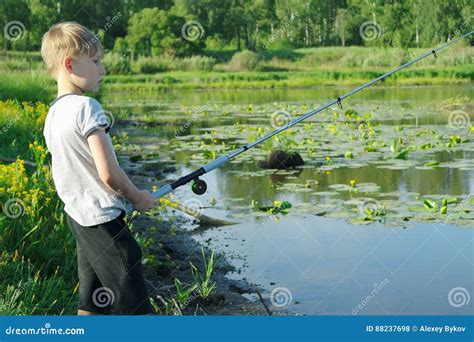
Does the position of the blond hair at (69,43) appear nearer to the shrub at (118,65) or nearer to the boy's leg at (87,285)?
the boy's leg at (87,285)

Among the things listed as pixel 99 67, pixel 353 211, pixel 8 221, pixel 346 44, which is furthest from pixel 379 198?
pixel 346 44

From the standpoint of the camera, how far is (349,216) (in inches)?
213

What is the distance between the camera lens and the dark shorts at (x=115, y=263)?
2.36 metres

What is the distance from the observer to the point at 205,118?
45.3 ft

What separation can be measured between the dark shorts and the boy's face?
43 centimetres

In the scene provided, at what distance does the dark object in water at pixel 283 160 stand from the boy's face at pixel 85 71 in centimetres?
543

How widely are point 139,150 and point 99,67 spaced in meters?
7.10

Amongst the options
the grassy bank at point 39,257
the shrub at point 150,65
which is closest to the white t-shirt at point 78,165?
the grassy bank at point 39,257

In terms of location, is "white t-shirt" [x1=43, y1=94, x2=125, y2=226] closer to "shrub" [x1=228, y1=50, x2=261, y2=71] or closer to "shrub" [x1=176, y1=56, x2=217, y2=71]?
"shrub" [x1=176, y1=56, x2=217, y2=71]

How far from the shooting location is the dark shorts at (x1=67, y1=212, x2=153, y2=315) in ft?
7.75

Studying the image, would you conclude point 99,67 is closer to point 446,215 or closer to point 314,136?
point 446,215

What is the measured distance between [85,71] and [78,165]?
0.29m

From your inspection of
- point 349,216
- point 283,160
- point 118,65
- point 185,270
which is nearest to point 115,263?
point 185,270

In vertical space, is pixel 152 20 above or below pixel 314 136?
above
